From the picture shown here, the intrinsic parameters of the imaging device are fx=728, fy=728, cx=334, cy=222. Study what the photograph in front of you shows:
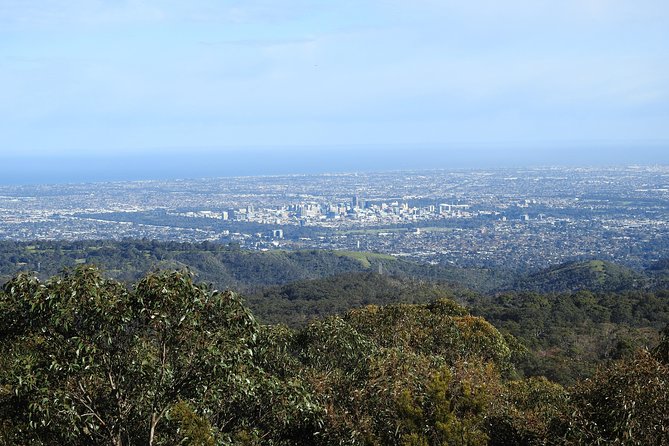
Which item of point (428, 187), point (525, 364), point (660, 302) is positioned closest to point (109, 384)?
point (525, 364)

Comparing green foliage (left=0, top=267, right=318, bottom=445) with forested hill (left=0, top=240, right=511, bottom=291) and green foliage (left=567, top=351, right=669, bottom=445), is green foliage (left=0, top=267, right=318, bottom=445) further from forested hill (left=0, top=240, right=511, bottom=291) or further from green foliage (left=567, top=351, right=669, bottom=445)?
forested hill (left=0, top=240, right=511, bottom=291)

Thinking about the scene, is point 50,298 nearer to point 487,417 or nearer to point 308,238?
point 487,417

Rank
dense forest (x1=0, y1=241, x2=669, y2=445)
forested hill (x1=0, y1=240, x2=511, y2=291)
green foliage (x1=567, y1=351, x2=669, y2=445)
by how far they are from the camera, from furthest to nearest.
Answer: forested hill (x1=0, y1=240, x2=511, y2=291)
green foliage (x1=567, y1=351, x2=669, y2=445)
dense forest (x1=0, y1=241, x2=669, y2=445)

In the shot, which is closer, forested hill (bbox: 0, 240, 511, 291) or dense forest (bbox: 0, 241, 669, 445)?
dense forest (bbox: 0, 241, 669, 445)

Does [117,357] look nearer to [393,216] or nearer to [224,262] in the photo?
[224,262]

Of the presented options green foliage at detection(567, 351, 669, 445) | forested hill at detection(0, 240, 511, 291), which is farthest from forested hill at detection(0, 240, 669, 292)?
green foliage at detection(567, 351, 669, 445)

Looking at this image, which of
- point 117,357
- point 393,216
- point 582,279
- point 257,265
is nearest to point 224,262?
point 257,265
